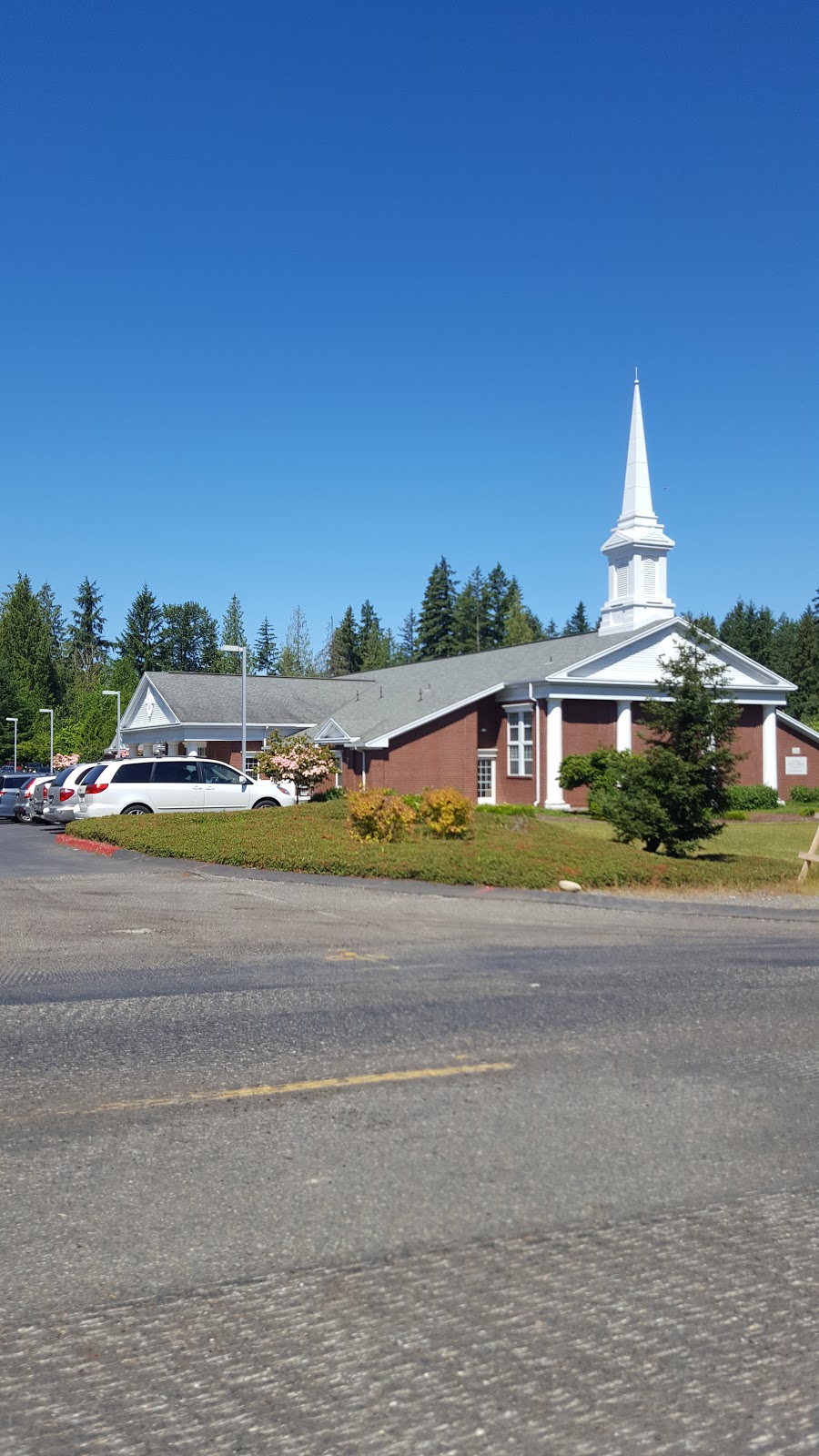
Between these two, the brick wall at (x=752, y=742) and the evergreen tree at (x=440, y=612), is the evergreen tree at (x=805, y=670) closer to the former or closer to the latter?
the evergreen tree at (x=440, y=612)

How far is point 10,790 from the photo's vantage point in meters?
41.3

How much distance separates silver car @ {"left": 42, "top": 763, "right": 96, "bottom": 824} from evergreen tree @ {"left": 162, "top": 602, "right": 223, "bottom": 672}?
9079 cm

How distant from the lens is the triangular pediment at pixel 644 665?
40.2 m

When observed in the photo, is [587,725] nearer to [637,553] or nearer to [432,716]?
[432,716]

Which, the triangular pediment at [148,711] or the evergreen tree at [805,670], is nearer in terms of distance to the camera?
the triangular pediment at [148,711]

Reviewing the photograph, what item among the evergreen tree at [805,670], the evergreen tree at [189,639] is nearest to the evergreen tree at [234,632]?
the evergreen tree at [189,639]

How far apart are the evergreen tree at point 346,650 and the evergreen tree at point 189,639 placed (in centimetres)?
1283

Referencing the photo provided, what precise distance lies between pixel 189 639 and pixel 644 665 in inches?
3597

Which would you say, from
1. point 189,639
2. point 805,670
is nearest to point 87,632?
point 189,639

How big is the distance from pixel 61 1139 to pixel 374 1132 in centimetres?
144

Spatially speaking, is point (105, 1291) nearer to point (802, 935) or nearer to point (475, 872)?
point (802, 935)

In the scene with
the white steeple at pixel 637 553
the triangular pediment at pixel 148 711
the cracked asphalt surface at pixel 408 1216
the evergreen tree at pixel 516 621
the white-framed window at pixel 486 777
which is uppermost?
the evergreen tree at pixel 516 621

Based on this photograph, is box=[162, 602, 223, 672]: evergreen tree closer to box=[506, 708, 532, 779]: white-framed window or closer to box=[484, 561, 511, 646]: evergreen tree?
box=[484, 561, 511, 646]: evergreen tree

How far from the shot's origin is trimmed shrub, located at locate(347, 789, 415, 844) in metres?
21.8
